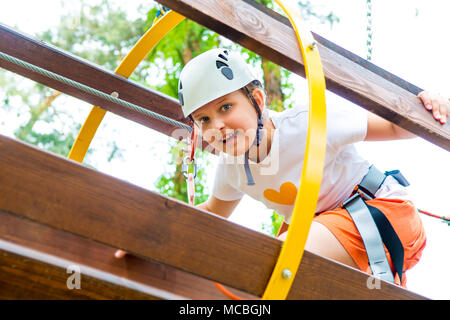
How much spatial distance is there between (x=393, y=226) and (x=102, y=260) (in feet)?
3.79

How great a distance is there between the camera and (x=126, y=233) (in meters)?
1.02

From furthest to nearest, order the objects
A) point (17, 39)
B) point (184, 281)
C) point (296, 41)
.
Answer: point (17, 39) → point (296, 41) → point (184, 281)

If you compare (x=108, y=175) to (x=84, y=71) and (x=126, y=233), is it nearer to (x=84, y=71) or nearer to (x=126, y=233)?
(x=126, y=233)

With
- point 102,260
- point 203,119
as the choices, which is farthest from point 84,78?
point 102,260

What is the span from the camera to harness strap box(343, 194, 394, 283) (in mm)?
1604

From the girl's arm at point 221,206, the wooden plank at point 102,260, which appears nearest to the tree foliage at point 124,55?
the girl's arm at point 221,206

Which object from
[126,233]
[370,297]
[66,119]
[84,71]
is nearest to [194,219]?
[126,233]

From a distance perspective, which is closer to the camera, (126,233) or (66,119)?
(126,233)

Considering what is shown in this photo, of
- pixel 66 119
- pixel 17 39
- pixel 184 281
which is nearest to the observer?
pixel 184 281

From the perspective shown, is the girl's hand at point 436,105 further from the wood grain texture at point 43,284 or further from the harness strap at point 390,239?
the wood grain texture at point 43,284

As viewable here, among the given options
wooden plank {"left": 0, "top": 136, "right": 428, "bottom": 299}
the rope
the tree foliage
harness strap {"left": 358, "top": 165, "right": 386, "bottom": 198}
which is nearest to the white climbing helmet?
the rope

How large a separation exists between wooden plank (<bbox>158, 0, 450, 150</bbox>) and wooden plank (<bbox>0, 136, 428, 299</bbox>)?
560 millimetres

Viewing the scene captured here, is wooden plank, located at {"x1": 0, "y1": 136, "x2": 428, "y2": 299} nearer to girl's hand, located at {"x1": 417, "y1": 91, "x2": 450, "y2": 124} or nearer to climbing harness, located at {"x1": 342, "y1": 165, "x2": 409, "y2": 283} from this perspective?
climbing harness, located at {"x1": 342, "y1": 165, "x2": 409, "y2": 283}

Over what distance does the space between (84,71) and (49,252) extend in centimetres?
124
